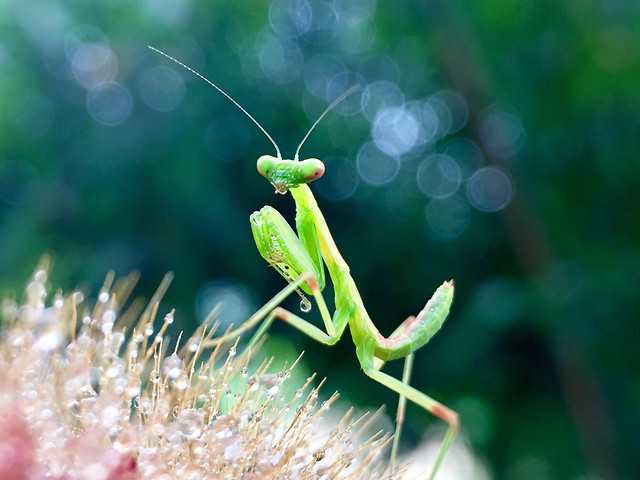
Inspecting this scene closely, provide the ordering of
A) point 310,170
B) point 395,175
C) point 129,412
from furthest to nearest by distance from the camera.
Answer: point 395,175
point 310,170
point 129,412

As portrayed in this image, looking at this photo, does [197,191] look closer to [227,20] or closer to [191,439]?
[227,20]

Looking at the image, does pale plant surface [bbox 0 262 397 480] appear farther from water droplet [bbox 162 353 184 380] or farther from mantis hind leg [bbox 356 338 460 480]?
mantis hind leg [bbox 356 338 460 480]

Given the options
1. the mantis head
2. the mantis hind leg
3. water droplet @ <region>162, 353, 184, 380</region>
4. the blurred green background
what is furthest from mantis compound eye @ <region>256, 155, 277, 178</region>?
the blurred green background

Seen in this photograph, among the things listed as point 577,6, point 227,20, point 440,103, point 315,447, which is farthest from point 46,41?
point 315,447

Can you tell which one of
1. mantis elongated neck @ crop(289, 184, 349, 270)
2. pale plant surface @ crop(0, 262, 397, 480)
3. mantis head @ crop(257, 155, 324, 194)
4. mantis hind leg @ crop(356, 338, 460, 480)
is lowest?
pale plant surface @ crop(0, 262, 397, 480)

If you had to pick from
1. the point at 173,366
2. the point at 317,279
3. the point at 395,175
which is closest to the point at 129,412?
the point at 173,366

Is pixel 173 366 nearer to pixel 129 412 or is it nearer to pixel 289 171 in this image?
pixel 129 412

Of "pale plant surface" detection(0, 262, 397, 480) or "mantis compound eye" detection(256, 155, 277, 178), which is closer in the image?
"pale plant surface" detection(0, 262, 397, 480)

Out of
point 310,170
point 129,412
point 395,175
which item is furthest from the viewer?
point 395,175
